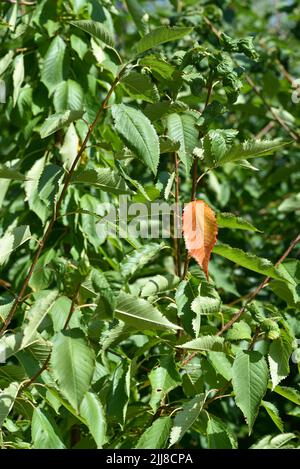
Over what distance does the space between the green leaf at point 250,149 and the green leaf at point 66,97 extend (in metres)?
0.72

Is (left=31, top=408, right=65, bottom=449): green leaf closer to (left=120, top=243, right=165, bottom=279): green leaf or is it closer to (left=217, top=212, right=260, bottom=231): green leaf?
(left=120, top=243, right=165, bottom=279): green leaf

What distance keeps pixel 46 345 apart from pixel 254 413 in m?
0.40

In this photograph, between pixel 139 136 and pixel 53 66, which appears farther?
pixel 53 66

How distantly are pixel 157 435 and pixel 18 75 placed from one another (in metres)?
1.09

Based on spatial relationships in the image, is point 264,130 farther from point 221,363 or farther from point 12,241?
point 12,241

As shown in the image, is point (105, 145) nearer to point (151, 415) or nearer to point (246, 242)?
point (151, 415)

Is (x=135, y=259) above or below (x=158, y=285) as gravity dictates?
above

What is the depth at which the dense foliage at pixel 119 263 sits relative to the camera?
1.35 meters

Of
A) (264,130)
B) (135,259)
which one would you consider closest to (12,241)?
(135,259)

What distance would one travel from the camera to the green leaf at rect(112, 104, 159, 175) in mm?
1331

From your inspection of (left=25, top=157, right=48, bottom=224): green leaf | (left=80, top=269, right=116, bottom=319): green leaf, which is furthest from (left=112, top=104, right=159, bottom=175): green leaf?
(left=25, top=157, right=48, bottom=224): green leaf

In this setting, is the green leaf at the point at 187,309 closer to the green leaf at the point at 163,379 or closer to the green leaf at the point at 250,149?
the green leaf at the point at 163,379

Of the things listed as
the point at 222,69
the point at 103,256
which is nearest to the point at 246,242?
the point at 103,256

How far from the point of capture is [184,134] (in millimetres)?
1482
